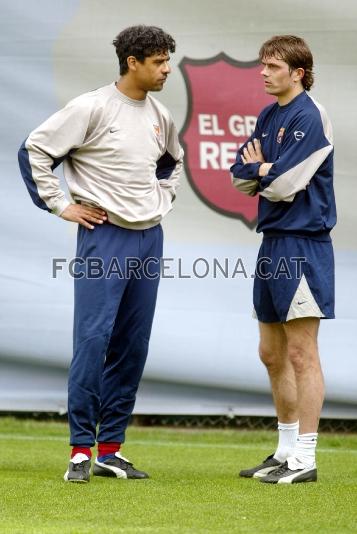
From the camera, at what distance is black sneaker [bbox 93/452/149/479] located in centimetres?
445

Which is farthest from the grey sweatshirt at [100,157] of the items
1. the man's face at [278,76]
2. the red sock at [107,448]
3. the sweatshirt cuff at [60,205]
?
the red sock at [107,448]

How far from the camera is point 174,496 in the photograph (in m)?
3.88

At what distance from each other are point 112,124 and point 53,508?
1544 millimetres

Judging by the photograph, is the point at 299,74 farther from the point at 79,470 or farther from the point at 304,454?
the point at 79,470

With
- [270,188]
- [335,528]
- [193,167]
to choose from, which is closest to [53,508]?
[335,528]

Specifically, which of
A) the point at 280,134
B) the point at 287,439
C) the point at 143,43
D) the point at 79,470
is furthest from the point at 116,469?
the point at 143,43

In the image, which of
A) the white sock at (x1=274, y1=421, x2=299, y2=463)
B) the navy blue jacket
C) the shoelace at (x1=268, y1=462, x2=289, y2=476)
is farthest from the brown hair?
the shoelace at (x1=268, y1=462, x2=289, y2=476)

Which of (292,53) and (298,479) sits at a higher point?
(292,53)

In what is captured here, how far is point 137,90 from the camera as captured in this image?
4414 millimetres

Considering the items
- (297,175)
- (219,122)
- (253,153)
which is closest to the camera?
(297,175)

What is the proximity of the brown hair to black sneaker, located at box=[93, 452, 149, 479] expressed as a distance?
66.3 inches

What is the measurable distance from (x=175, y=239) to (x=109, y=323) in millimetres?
1916

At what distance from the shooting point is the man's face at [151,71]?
4359 millimetres

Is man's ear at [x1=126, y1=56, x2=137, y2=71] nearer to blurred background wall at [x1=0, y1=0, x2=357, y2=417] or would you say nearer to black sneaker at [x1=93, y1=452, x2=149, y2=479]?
black sneaker at [x1=93, y1=452, x2=149, y2=479]
